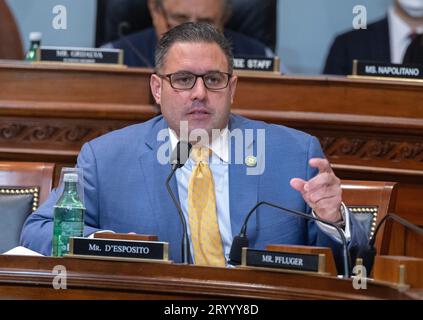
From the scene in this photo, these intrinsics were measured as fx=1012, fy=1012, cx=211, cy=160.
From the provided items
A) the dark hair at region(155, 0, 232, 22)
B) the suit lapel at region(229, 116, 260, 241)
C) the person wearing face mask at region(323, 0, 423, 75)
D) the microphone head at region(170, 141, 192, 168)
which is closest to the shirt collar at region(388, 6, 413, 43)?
the person wearing face mask at region(323, 0, 423, 75)

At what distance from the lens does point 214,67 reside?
3.28 m

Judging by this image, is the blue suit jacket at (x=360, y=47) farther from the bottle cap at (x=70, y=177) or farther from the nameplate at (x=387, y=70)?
the bottle cap at (x=70, y=177)

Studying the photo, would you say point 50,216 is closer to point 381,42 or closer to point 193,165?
point 193,165

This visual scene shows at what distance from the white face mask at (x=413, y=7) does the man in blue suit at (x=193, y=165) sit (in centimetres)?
296

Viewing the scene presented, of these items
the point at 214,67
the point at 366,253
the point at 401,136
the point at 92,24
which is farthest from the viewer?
the point at 92,24

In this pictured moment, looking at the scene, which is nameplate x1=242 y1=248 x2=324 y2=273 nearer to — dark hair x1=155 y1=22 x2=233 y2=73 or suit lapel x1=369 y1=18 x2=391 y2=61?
dark hair x1=155 y1=22 x2=233 y2=73

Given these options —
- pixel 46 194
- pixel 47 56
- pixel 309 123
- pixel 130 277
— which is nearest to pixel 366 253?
pixel 130 277

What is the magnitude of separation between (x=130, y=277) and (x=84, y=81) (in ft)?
7.15

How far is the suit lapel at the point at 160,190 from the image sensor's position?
10.4ft

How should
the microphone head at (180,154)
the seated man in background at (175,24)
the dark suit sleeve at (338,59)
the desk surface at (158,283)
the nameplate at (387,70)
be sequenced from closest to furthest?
the desk surface at (158,283)
the microphone head at (180,154)
the nameplate at (387,70)
the seated man in background at (175,24)
the dark suit sleeve at (338,59)

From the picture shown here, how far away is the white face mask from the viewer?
6.12 metres

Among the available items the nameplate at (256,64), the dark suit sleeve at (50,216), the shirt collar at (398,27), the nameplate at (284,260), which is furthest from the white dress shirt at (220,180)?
the shirt collar at (398,27)
